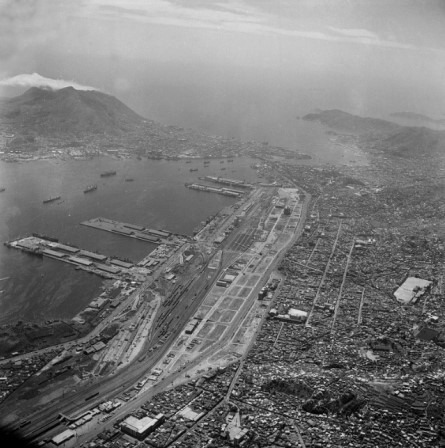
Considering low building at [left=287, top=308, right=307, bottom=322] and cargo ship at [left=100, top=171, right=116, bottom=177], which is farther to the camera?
cargo ship at [left=100, top=171, right=116, bottom=177]

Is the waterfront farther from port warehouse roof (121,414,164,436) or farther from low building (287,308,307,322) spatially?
low building (287,308,307,322)

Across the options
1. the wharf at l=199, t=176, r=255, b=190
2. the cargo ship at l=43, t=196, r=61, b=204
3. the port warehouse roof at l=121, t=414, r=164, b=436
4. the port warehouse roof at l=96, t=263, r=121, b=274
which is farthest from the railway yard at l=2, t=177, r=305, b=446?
the wharf at l=199, t=176, r=255, b=190

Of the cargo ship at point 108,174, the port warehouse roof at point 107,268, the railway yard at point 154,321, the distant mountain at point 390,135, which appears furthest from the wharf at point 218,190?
the distant mountain at point 390,135

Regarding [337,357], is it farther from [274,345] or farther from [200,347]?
[200,347]

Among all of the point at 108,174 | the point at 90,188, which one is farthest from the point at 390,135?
the point at 90,188

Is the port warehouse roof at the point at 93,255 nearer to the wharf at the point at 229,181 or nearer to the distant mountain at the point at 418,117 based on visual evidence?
the wharf at the point at 229,181

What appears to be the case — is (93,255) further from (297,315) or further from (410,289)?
(410,289)
